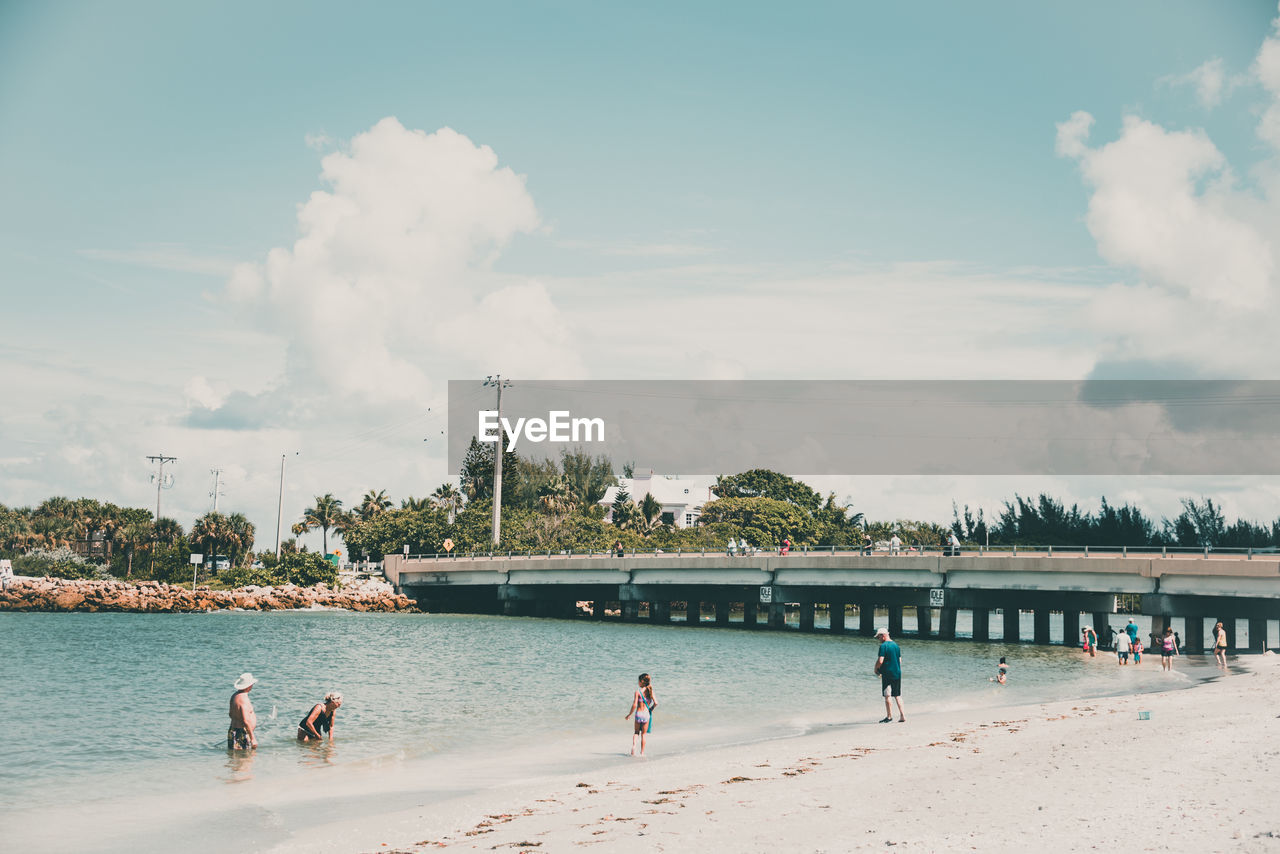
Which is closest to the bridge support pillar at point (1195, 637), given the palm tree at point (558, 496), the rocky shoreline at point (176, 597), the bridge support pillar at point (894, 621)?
the bridge support pillar at point (894, 621)

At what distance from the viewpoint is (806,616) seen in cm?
7050

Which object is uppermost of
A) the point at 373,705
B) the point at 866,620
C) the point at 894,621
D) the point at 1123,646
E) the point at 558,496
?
the point at 558,496

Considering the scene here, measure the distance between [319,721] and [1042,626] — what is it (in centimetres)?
4671

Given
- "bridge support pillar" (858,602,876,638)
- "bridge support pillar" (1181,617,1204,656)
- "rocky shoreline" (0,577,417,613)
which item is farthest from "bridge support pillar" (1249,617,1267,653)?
"rocky shoreline" (0,577,417,613)

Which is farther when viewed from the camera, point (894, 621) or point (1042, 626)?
point (894, 621)

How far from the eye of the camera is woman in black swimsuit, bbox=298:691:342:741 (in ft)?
73.5

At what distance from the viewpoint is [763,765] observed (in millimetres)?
17344

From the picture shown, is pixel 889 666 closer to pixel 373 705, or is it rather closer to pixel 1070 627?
pixel 373 705

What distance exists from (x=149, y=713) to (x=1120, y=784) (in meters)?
24.2

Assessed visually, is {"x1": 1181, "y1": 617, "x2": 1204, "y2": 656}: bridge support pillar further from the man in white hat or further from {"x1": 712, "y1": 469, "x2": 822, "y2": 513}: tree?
{"x1": 712, "y1": 469, "x2": 822, "y2": 513}: tree

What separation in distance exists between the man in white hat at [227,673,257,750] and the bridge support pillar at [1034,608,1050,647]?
155 ft

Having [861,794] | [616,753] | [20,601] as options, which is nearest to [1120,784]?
[861,794]

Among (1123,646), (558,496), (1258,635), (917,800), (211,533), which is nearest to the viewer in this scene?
(917,800)

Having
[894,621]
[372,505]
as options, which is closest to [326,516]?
[372,505]
